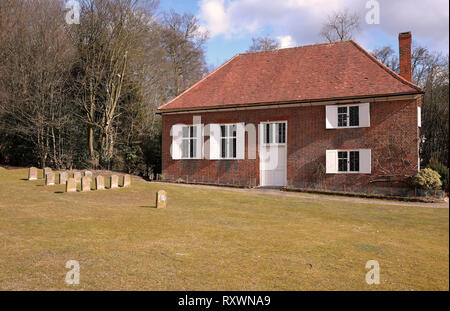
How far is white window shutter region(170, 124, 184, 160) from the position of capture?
1030 inches

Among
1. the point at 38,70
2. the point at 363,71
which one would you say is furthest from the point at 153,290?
the point at 38,70

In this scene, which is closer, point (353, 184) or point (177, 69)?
point (353, 184)

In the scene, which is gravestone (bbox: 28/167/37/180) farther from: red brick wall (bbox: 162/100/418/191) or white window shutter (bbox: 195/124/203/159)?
white window shutter (bbox: 195/124/203/159)

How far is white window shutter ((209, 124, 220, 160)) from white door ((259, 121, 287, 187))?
9.53ft

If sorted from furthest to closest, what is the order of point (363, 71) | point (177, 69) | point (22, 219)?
point (177, 69)
point (363, 71)
point (22, 219)

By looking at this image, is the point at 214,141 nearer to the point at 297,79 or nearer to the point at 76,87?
the point at 297,79

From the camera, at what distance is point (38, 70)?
28.1 metres

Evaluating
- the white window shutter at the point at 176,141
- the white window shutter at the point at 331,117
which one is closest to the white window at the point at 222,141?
the white window shutter at the point at 176,141

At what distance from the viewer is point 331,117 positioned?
→ 2173cm

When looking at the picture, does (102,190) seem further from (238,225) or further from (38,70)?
(38,70)

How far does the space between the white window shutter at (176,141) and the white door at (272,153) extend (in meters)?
5.88

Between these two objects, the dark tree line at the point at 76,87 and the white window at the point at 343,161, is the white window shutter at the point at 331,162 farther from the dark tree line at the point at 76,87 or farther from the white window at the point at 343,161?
the dark tree line at the point at 76,87

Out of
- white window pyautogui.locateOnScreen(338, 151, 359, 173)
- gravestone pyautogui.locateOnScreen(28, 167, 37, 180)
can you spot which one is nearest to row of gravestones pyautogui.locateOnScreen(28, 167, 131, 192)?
gravestone pyautogui.locateOnScreen(28, 167, 37, 180)
